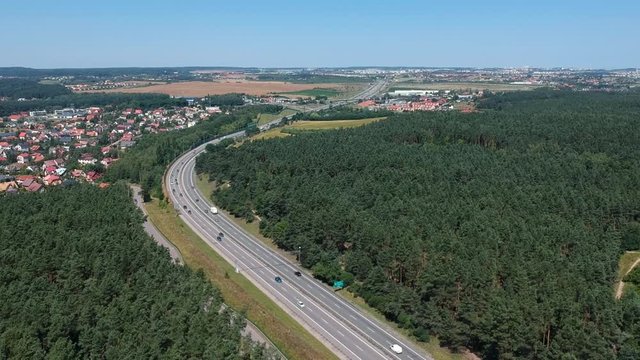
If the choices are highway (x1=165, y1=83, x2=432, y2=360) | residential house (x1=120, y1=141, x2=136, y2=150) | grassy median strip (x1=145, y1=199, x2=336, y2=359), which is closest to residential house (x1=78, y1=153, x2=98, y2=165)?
residential house (x1=120, y1=141, x2=136, y2=150)

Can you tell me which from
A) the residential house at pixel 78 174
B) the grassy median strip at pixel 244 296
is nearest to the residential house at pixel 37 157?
the residential house at pixel 78 174

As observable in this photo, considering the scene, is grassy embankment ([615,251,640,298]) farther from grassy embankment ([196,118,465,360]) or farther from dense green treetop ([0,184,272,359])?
dense green treetop ([0,184,272,359])

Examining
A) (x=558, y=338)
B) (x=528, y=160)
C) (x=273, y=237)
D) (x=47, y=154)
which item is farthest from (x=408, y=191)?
(x=47, y=154)

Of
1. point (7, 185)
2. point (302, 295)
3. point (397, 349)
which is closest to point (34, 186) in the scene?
point (7, 185)

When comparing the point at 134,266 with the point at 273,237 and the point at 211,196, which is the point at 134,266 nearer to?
the point at 273,237

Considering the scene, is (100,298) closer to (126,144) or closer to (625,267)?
(625,267)

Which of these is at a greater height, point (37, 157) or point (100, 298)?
point (100, 298)

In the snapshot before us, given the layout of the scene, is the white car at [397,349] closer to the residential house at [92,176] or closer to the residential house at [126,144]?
the residential house at [92,176]
